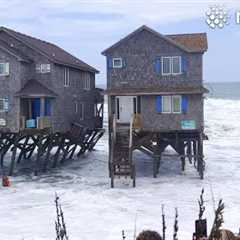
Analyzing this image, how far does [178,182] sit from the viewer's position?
29.1 metres

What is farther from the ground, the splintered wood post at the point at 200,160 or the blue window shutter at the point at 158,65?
the blue window shutter at the point at 158,65

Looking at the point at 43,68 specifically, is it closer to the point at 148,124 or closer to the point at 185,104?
the point at 148,124

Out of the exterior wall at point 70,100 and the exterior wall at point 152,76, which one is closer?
the exterior wall at point 152,76

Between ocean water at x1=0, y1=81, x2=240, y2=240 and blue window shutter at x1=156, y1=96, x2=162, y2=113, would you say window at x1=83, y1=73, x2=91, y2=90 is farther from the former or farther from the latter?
blue window shutter at x1=156, y1=96, x2=162, y2=113

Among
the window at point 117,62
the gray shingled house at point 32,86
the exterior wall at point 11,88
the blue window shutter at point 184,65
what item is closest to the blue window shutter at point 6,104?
the gray shingled house at point 32,86

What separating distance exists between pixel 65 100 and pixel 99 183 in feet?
25.8

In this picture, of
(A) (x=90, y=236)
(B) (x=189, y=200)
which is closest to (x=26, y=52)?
A: (B) (x=189, y=200)

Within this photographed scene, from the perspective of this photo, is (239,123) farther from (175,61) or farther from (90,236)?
(90,236)

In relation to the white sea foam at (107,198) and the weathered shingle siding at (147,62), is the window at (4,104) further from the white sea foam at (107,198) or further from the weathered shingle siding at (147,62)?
the weathered shingle siding at (147,62)

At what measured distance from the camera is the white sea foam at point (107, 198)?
62.3 ft

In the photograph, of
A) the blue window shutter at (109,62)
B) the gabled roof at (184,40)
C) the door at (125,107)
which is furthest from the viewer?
the door at (125,107)

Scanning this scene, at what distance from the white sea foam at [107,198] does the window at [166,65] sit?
6.48m

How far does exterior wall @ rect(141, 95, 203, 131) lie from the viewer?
29.7 metres

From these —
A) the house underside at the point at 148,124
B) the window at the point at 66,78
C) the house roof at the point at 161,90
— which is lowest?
the house underside at the point at 148,124
